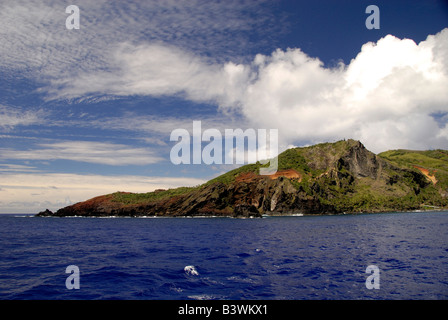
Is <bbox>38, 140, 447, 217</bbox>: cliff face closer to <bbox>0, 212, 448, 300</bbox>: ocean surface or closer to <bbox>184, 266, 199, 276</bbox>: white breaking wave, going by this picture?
<bbox>0, 212, 448, 300</bbox>: ocean surface

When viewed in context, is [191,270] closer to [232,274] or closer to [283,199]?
[232,274]

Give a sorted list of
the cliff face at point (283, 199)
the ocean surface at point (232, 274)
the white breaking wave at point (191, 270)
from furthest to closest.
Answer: the cliff face at point (283, 199) < the white breaking wave at point (191, 270) < the ocean surface at point (232, 274)

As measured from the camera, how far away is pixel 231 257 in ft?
104

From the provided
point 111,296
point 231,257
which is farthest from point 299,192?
point 111,296

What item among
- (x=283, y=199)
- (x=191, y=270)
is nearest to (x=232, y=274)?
(x=191, y=270)

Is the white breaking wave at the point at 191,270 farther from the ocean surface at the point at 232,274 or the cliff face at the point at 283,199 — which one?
the cliff face at the point at 283,199

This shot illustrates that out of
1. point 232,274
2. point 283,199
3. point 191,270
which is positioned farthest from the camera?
point 283,199

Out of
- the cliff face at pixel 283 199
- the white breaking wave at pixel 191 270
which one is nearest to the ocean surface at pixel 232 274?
the white breaking wave at pixel 191 270

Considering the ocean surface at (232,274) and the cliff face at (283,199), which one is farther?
the cliff face at (283,199)

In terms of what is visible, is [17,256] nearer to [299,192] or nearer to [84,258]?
[84,258]

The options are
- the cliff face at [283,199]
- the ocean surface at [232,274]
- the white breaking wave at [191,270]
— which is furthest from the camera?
the cliff face at [283,199]

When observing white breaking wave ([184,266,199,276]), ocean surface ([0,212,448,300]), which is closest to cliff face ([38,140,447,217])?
ocean surface ([0,212,448,300])

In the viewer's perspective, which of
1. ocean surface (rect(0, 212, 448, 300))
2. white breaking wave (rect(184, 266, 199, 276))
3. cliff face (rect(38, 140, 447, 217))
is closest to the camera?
ocean surface (rect(0, 212, 448, 300))

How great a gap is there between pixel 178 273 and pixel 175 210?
510ft
